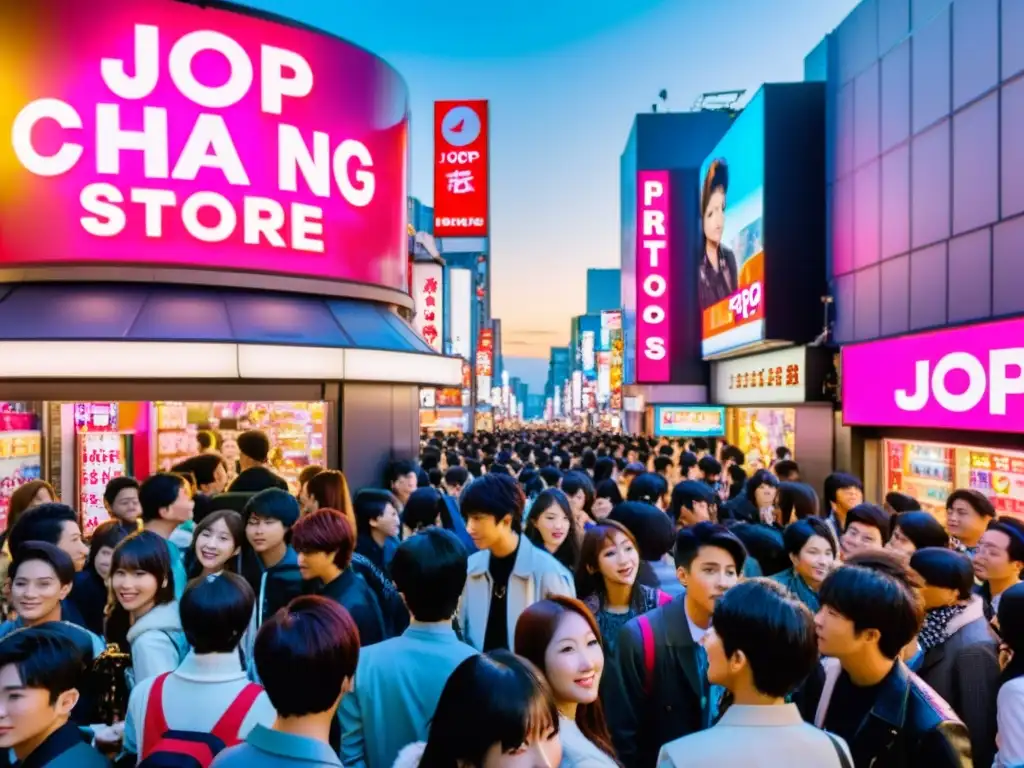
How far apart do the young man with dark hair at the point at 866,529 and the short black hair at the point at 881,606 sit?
A: 2850 mm

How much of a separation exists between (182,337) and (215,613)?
306 inches

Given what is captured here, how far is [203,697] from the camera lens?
9.05ft

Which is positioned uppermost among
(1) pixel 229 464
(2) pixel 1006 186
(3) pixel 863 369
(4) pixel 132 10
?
(4) pixel 132 10

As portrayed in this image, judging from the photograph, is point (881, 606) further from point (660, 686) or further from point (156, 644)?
point (156, 644)

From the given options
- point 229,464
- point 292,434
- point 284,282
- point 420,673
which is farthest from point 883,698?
point 229,464

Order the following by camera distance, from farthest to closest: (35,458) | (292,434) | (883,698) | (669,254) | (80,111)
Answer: (669,254)
(292,434)
(35,458)
(80,111)
(883,698)

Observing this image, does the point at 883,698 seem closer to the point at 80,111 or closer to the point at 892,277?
the point at 80,111

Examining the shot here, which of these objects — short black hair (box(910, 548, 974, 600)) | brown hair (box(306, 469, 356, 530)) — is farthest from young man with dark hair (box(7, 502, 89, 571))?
short black hair (box(910, 548, 974, 600))

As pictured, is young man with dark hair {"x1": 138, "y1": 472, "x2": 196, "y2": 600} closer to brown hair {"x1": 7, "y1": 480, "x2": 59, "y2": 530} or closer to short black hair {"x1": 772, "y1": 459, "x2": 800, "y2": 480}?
brown hair {"x1": 7, "y1": 480, "x2": 59, "y2": 530}

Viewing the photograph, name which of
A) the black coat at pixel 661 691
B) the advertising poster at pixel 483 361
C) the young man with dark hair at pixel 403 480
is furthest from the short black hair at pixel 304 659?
the advertising poster at pixel 483 361

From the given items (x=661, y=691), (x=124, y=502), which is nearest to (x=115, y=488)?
(x=124, y=502)

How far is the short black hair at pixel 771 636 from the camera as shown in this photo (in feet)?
7.72

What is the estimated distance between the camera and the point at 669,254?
31.5 meters

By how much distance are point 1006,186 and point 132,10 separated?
40.2ft
